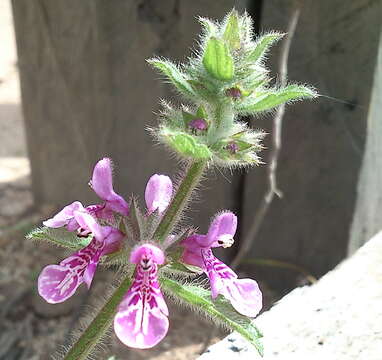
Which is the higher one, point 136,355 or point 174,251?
point 174,251

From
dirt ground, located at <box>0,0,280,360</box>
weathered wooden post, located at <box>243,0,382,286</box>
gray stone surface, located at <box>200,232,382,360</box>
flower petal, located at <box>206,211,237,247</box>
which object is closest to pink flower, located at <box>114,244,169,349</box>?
flower petal, located at <box>206,211,237,247</box>

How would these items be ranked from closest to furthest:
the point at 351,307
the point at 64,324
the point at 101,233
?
1. the point at 101,233
2. the point at 351,307
3. the point at 64,324

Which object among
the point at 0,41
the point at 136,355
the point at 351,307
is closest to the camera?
the point at 351,307

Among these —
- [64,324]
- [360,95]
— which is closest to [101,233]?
[360,95]

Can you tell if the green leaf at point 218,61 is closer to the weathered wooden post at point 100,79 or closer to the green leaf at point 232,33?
the green leaf at point 232,33

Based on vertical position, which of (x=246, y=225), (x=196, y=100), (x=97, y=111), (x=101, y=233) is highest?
(x=196, y=100)

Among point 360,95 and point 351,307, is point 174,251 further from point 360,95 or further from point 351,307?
point 360,95
